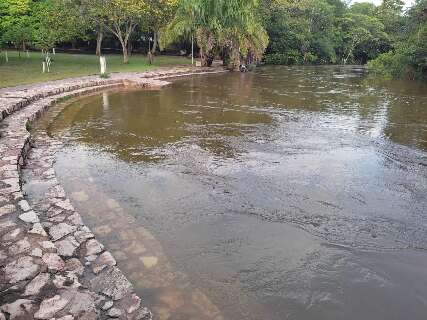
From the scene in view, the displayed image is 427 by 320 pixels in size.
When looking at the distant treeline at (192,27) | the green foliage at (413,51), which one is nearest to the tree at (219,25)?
the distant treeline at (192,27)

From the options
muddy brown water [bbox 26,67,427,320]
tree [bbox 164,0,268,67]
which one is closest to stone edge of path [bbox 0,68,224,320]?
muddy brown water [bbox 26,67,427,320]

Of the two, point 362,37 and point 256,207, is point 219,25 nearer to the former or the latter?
point 256,207

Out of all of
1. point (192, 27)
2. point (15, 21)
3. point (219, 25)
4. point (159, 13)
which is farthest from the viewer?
point (192, 27)

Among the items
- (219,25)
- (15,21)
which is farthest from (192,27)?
(15,21)

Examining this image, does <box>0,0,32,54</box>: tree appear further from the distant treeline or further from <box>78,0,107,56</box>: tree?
<box>78,0,107,56</box>: tree

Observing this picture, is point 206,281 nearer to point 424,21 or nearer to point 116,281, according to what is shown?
point 116,281

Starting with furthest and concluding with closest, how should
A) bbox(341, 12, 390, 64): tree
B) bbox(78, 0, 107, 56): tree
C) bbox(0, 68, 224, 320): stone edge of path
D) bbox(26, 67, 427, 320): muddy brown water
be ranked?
bbox(341, 12, 390, 64): tree, bbox(78, 0, 107, 56): tree, bbox(26, 67, 427, 320): muddy brown water, bbox(0, 68, 224, 320): stone edge of path

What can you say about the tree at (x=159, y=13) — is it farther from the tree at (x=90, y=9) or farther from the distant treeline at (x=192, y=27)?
the tree at (x=90, y=9)

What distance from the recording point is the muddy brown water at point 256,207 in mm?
4309

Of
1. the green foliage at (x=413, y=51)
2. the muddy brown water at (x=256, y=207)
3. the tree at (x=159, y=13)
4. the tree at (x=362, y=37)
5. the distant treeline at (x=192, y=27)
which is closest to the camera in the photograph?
the muddy brown water at (x=256, y=207)

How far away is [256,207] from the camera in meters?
6.32

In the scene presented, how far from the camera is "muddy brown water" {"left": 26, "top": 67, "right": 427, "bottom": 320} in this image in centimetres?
431

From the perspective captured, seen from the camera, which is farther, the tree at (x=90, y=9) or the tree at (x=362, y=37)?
the tree at (x=362, y=37)

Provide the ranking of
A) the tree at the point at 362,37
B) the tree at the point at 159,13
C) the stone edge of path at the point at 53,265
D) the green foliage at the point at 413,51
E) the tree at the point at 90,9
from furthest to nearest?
the tree at the point at 362,37 < the green foliage at the point at 413,51 < the tree at the point at 159,13 < the tree at the point at 90,9 < the stone edge of path at the point at 53,265
